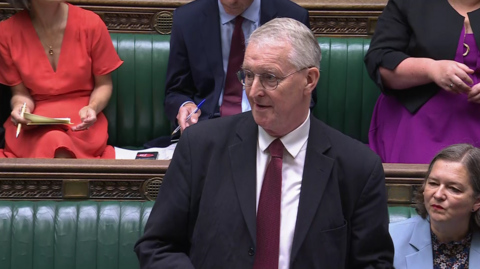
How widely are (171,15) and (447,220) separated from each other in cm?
135

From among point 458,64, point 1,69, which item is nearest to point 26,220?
point 1,69

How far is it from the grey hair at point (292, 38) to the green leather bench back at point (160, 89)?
130 centimetres

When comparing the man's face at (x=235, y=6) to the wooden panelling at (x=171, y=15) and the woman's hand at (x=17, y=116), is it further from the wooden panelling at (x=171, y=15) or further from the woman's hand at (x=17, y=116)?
the woman's hand at (x=17, y=116)

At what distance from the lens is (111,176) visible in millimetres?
2057

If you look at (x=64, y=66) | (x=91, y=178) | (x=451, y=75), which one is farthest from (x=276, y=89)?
(x=64, y=66)

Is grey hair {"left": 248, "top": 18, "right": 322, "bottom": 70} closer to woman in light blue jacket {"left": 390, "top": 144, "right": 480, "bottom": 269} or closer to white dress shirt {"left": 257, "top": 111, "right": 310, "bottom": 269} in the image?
white dress shirt {"left": 257, "top": 111, "right": 310, "bottom": 269}

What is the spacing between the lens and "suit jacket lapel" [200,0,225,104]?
8.05 ft

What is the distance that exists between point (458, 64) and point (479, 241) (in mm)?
576

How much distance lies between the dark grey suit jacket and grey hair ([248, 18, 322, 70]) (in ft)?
0.53

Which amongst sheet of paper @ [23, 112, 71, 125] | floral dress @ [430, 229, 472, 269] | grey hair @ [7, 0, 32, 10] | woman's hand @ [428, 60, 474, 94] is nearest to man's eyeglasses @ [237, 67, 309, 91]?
floral dress @ [430, 229, 472, 269]

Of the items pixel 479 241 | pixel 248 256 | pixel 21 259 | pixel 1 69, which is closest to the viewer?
pixel 248 256

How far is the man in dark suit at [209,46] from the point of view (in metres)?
2.45

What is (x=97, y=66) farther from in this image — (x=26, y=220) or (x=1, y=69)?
(x=26, y=220)

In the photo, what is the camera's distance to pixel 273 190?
145cm
